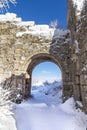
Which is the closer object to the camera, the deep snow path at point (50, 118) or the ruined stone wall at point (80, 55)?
the deep snow path at point (50, 118)

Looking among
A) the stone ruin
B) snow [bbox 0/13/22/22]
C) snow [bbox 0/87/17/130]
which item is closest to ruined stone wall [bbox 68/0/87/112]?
the stone ruin

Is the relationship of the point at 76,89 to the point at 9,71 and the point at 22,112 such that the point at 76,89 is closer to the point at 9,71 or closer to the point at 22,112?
the point at 22,112

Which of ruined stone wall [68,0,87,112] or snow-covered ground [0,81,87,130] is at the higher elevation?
ruined stone wall [68,0,87,112]

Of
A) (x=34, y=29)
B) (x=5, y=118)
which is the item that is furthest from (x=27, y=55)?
(x=5, y=118)

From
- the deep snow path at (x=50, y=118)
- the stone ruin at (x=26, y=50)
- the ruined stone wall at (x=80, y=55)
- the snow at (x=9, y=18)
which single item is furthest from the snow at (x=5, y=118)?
the snow at (x=9, y=18)

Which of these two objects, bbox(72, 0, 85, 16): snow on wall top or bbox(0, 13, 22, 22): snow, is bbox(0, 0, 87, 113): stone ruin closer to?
bbox(0, 13, 22, 22): snow

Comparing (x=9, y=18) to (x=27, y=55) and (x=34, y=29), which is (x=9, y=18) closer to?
(x=34, y=29)

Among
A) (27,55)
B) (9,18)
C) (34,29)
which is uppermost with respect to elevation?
(9,18)

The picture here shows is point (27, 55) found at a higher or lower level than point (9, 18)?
lower

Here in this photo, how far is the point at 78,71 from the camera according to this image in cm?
843

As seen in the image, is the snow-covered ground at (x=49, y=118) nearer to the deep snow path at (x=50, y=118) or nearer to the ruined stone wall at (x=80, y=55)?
the deep snow path at (x=50, y=118)

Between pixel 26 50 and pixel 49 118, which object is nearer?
pixel 49 118

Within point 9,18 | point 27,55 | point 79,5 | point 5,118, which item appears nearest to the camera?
point 5,118

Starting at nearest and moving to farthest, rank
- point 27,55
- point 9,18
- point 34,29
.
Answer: point 27,55, point 34,29, point 9,18
